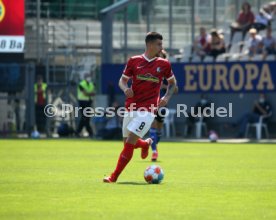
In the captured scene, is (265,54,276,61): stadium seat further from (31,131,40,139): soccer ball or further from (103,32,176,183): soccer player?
(103,32,176,183): soccer player

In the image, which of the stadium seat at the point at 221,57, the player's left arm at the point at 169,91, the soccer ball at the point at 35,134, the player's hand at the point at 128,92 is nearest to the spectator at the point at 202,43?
the stadium seat at the point at 221,57

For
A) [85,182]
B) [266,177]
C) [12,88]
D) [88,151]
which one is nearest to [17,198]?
[85,182]

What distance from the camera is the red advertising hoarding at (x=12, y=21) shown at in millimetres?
34203

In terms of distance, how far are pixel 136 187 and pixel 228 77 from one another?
63.4 ft

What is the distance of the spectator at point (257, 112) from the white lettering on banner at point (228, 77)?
0.57 m

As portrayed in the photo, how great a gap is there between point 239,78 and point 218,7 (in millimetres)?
3432

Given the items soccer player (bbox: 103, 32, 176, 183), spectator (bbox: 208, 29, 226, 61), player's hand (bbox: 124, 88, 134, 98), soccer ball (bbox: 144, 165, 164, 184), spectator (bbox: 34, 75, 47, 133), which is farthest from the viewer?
spectator (bbox: 34, 75, 47, 133)

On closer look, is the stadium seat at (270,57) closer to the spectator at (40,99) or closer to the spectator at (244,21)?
the spectator at (244,21)

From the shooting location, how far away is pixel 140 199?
12.4 m

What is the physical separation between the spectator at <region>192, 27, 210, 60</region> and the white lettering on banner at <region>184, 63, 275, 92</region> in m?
0.72

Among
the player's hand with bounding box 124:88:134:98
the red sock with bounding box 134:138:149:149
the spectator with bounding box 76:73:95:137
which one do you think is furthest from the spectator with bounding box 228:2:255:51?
the player's hand with bounding box 124:88:134:98

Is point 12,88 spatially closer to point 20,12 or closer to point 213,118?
point 20,12

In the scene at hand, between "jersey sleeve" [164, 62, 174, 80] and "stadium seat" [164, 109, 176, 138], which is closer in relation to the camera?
"jersey sleeve" [164, 62, 174, 80]

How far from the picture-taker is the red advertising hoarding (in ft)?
112
